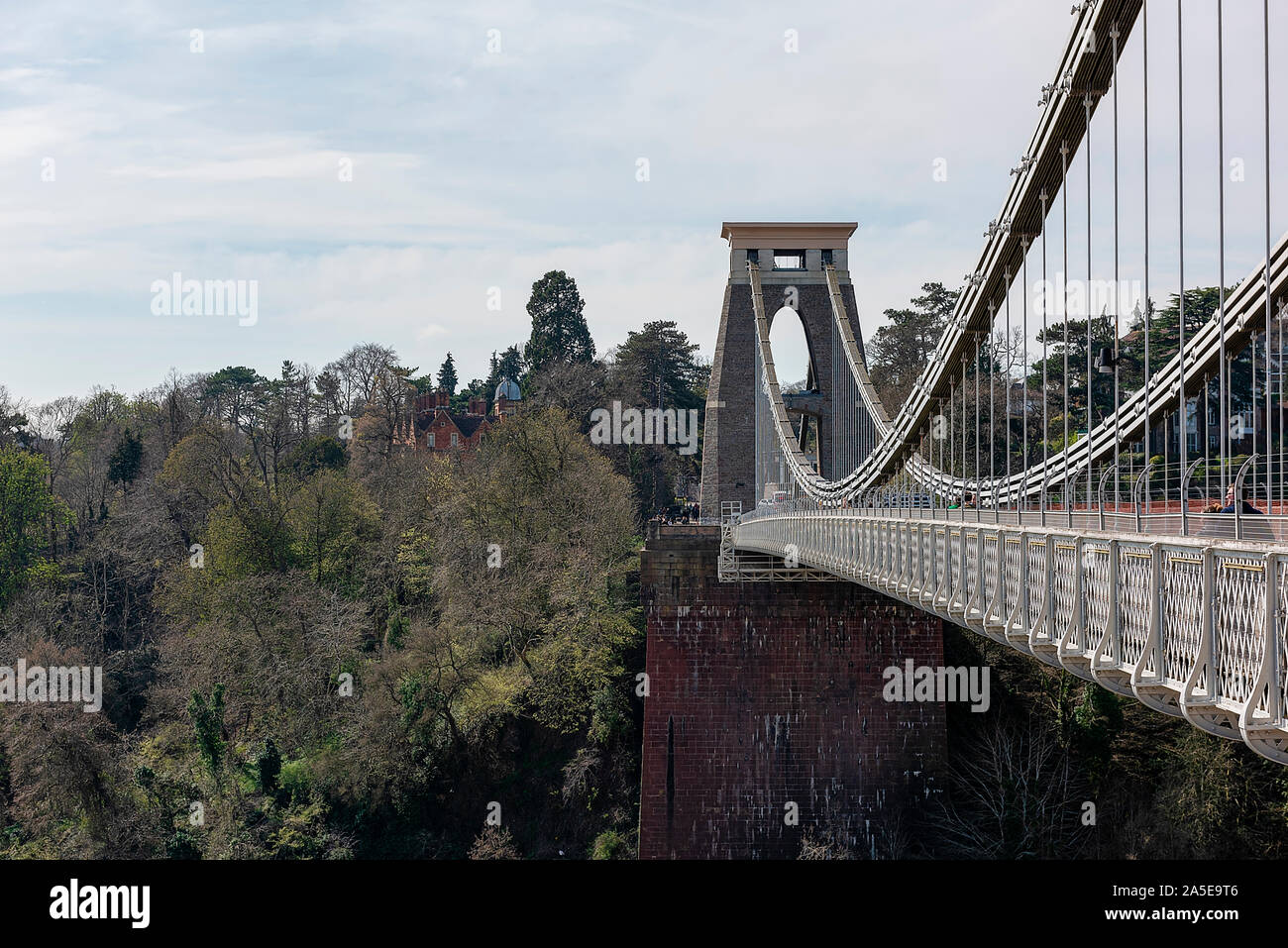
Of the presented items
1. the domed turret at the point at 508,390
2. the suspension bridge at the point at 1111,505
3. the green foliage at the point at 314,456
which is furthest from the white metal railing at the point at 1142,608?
the domed turret at the point at 508,390

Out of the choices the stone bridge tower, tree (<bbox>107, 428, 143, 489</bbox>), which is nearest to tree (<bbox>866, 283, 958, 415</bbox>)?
the stone bridge tower

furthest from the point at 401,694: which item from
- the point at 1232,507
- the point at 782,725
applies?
the point at 1232,507

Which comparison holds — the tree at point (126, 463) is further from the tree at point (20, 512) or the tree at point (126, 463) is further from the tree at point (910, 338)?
the tree at point (910, 338)

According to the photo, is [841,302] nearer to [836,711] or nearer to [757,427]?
[757,427]

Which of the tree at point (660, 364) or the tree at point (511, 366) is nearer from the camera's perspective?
the tree at point (660, 364)

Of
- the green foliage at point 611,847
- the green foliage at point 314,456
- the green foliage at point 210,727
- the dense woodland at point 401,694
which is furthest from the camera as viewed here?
the green foliage at point 314,456

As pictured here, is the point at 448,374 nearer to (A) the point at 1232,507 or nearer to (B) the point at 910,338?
(B) the point at 910,338
